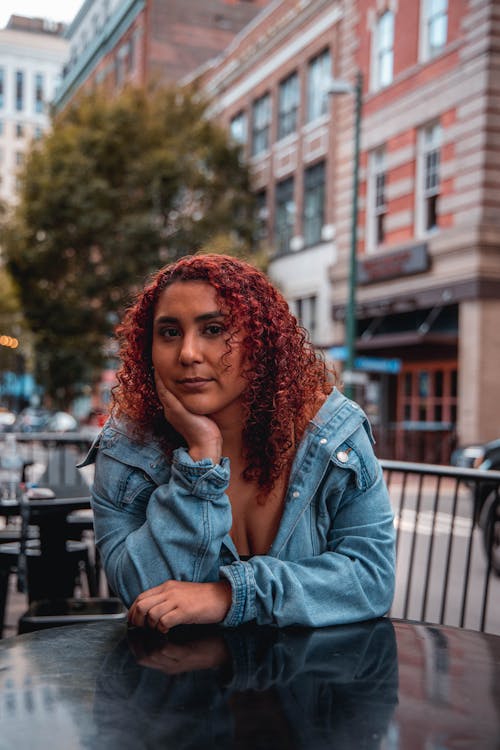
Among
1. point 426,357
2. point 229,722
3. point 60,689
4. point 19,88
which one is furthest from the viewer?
point 426,357

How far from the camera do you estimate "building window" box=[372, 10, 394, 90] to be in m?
23.5

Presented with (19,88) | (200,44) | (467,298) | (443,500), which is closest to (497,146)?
(467,298)

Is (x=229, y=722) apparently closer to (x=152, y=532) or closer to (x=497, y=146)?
(x=152, y=532)

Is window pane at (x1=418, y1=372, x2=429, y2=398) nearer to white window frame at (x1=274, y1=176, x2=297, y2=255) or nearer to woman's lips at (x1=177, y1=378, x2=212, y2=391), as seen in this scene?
white window frame at (x1=274, y1=176, x2=297, y2=255)

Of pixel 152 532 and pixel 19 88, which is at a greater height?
pixel 19 88

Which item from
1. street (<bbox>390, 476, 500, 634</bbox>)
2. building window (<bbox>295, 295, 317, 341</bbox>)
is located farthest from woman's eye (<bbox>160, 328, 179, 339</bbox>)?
building window (<bbox>295, 295, 317, 341</bbox>)

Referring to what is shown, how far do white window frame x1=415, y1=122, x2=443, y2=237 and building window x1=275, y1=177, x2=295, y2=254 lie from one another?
7.00 metres

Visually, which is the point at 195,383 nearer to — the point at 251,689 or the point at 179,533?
Answer: the point at 179,533

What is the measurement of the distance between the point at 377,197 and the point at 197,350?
22786 mm

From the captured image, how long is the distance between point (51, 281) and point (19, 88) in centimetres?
928

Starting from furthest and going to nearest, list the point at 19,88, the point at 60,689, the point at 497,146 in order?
the point at 497,146, the point at 19,88, the point at 60,689

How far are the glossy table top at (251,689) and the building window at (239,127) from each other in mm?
30411

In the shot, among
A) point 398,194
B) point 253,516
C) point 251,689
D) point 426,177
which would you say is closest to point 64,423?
point 398,194

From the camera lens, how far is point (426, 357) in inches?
918
